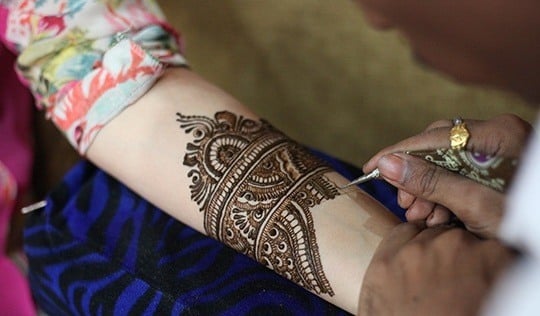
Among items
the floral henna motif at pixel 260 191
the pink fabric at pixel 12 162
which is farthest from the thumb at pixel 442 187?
the pink fabric at pixel 12 162

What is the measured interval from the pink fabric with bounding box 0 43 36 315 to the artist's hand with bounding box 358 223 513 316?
572 mm

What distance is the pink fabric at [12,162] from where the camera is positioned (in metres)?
1.06

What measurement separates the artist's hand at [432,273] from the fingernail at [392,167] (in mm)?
62

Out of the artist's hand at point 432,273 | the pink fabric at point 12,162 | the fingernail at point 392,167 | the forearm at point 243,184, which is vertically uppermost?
the fingernail at point 392,167

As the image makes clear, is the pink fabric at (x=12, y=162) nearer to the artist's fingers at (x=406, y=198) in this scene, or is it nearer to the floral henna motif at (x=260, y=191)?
the floral henna motif at (x=260, y=191)

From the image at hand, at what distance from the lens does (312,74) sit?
1301mm

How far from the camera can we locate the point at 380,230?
78 centimetres

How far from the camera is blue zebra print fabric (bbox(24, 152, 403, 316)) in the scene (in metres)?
0.81

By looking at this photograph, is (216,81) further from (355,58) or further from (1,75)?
(1,75)

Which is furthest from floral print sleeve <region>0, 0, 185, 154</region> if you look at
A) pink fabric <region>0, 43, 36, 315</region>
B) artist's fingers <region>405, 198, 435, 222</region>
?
artist's fingers <region>405, 198, 435, 222</region>

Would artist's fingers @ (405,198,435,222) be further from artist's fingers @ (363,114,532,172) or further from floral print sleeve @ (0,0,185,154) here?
floral print sleeve @ (0,0,185,154)

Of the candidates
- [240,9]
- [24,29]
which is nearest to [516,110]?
[240,9]

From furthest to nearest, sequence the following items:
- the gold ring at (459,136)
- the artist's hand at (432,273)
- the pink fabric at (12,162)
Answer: the pink fabric at (12,162) → the gold ring at (459,136) → the artist's hand at (432,273)

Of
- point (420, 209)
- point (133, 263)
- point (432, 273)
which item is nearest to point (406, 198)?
point (420, 209)
